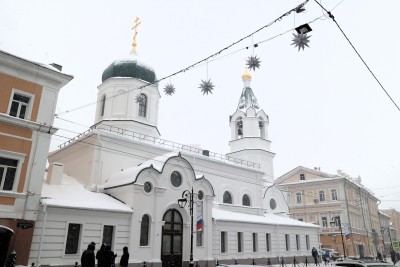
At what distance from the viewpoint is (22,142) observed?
1620 centimetres

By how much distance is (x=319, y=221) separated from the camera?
49.3m

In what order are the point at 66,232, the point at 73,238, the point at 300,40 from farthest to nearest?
the point at 73,238 < the point at 66,232 < the point at 300,40

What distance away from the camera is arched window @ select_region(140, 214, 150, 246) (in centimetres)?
2070

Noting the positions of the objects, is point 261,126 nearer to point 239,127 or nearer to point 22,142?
point 239,127

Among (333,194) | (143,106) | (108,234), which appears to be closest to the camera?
(108,234)

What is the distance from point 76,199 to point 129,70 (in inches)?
603

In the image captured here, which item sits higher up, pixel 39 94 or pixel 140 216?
pixel 39 94

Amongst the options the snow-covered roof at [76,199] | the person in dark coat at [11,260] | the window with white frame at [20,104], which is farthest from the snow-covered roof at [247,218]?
the window with white frame at [20,104]

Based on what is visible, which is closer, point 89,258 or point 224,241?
point 89,258

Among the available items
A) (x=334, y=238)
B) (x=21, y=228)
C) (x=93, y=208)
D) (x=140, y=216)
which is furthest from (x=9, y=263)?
(x=334, y=238)

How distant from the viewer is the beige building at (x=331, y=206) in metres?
47.1

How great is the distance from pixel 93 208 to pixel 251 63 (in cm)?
1232

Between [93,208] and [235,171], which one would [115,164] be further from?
[235,171]

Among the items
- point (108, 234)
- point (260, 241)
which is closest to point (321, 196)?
point (260, 241)
